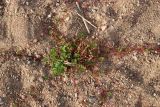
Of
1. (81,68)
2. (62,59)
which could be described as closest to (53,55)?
(62,59)

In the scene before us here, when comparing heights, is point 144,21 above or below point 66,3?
below

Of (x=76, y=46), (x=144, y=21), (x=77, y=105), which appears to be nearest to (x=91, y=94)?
(x=77, y=105)

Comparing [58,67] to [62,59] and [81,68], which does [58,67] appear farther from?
[81,68]

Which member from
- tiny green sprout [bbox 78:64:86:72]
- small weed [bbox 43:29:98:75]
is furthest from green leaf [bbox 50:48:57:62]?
tiny green sprout [bbox 78:64:86:72]

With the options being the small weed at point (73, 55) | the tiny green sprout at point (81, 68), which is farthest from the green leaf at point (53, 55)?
the tiny green sprout at point (81, 68)

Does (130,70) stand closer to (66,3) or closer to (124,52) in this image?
(124,52)

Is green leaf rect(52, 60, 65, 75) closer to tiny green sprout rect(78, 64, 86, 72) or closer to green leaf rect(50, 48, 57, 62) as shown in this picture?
green leaf rect(50, 48, 57, 62)

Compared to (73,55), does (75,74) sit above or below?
below

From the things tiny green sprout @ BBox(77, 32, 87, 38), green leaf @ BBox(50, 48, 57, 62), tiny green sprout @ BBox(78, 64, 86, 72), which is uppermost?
tiny green sprout @ BBox(77, 32, 87, 38)

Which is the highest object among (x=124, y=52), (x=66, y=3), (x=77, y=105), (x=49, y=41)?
(x=66, y=3)
